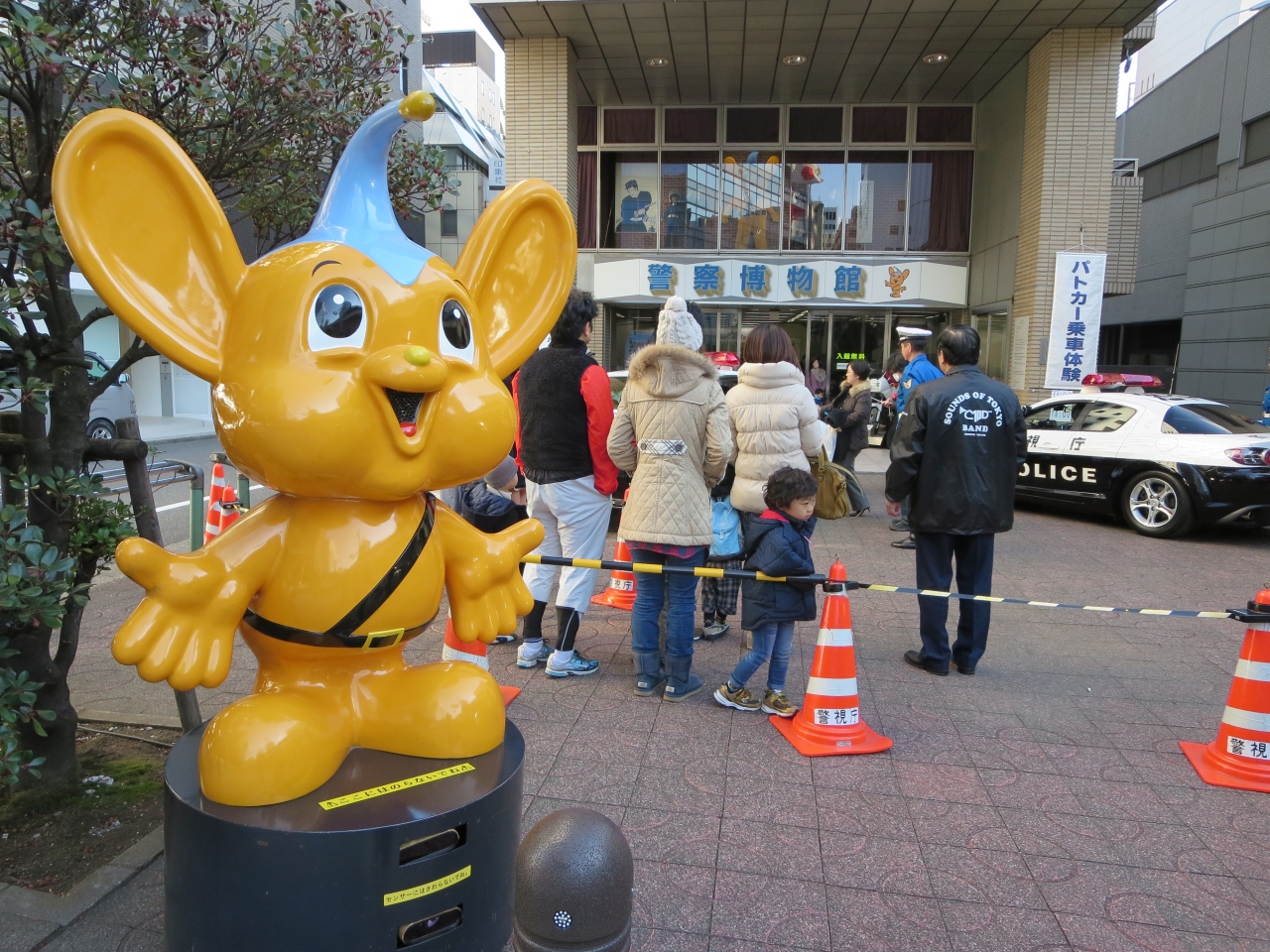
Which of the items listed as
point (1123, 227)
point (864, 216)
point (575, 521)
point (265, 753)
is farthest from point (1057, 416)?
point (265, 753)

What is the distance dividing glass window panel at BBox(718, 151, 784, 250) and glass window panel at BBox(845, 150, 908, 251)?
1.47m

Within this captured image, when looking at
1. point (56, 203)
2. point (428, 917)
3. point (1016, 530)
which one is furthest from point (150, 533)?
point (1016, 530)

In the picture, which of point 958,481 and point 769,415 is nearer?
point 958,481

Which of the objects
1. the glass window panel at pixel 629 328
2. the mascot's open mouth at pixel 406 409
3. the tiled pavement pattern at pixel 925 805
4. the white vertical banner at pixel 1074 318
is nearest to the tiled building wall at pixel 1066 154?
the white vertical banner at pixel 1074 318

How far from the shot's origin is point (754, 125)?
55.1 feet

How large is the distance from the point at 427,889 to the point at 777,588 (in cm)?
237

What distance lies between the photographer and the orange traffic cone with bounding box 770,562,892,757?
389 centimetres

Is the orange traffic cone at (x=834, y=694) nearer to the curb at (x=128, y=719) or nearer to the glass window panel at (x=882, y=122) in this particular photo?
the curb at (x=128, y=719)

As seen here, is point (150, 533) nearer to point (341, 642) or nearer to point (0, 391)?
point (0, 391)

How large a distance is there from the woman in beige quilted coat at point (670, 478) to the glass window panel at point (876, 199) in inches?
548

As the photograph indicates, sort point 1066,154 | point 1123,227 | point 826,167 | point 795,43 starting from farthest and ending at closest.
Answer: point 826,167
point 1123,227
point 795,43
point 1066,154

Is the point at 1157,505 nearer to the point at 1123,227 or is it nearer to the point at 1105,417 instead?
the point at 1105,417

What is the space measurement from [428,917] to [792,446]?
342 cm

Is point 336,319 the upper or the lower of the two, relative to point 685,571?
upper
